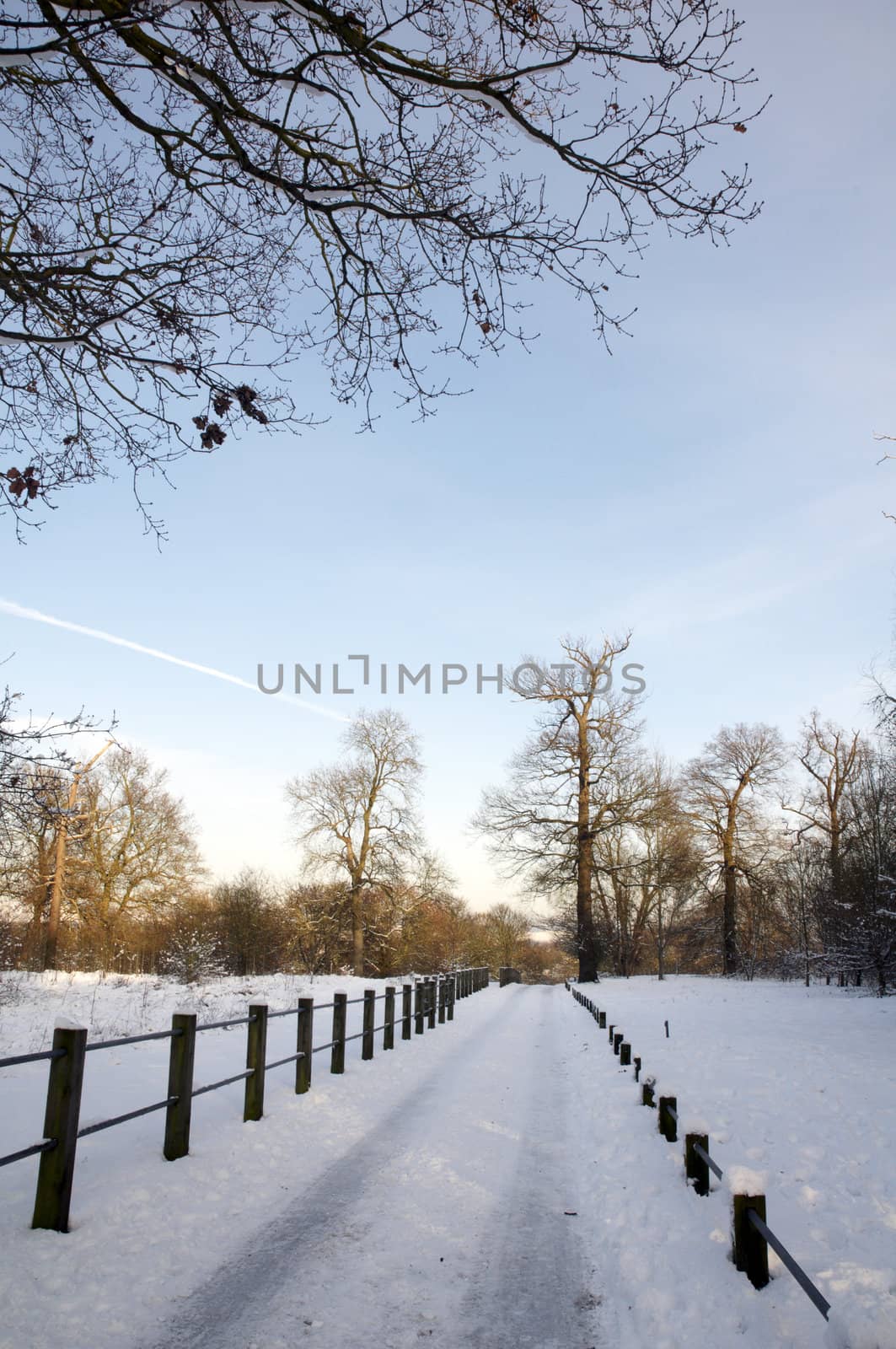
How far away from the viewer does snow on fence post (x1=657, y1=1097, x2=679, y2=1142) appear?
230 inches

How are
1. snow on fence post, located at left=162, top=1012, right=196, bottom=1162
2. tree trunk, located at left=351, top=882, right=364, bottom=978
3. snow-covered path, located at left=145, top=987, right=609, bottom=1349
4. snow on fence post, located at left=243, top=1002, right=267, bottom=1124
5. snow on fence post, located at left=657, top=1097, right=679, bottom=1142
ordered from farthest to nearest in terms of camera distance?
1. tree trunk, located at left=351, top=882, right=364, bottom=978
2. snow on fence post, located at left=243, top=1002, right=267, bottom=1124
3. snow on fence post, located at left=657, top=1097, right=679, bottom=1142
4. snow on fence post, located at left=162, top=1012, right=196, bottom=1162
5. snow-covered path, located at left=145, top=987, right=609, bottom=1349

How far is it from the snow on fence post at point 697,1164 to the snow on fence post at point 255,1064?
3.20m

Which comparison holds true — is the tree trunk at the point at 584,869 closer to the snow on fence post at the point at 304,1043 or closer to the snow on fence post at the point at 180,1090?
the snow on fence post at the point at 304,1043

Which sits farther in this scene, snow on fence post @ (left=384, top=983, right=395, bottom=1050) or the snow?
snow on fence post @ (left=384, top=983, right=395, bottom=1050)

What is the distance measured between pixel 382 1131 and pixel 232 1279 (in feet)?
9.89

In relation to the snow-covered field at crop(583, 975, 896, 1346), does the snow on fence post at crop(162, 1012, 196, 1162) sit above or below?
above

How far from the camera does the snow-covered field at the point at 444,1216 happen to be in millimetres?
3146

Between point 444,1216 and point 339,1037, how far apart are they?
457 centimetres

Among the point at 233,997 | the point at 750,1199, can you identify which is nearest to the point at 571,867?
the point at 233,997

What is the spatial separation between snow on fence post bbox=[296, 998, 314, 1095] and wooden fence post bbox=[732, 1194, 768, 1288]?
4719mm

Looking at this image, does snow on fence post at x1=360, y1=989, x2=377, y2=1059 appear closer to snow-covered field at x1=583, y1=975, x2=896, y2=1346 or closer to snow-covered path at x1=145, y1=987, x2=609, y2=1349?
snow-covered path at x1=145, y1=987, x2=609, y2=1349

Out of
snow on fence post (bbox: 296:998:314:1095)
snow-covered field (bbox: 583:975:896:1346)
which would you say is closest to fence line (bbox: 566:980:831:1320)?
snow-covered field (bbox: 583:975:896:1346)

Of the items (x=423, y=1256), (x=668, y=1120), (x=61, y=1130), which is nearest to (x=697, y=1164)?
(x=668, y=1120)

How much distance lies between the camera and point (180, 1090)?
5016 mm
